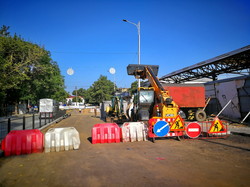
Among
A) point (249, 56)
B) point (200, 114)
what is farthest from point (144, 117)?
point (249, 56)

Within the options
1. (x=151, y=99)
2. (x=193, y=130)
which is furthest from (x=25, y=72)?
(x=193, y=130)

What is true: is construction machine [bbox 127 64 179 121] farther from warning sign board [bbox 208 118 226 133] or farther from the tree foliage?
the tree foliage

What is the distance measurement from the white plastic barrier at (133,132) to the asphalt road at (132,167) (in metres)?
0.94

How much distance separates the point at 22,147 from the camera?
641 cm

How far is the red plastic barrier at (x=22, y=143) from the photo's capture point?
6.30 m

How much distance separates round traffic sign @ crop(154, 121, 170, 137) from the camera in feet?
26.3

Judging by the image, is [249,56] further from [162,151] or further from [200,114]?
[162,151]

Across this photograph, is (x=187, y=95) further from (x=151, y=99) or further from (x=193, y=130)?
(x=193, y=130)

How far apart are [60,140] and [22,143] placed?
132 centimetres

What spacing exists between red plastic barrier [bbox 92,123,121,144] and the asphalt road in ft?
2.33

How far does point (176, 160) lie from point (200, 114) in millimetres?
11721

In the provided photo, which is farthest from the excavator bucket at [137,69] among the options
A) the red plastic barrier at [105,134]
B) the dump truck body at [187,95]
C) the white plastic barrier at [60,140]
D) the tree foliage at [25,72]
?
the tree foliage at [25,72]

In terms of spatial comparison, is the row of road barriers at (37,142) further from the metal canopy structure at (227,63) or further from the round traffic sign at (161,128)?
the metal canopy structure at (227,63)

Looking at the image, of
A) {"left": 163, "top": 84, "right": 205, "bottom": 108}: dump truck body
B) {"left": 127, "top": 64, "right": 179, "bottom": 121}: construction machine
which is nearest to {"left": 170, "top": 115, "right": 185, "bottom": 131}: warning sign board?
{"left": 127, "top": 64, "right": 179, "bottom": 121}: construction machine
